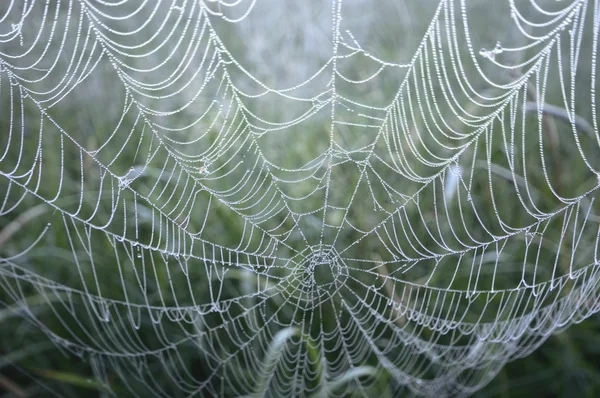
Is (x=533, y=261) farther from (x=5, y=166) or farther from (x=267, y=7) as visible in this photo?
(x=5, y=166)

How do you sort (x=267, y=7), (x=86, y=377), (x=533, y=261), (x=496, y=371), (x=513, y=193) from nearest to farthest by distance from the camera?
(x=496, y=371), (x=86, y=377), (x=533, y=261), (x=513, y=193), (x=267, y=7)

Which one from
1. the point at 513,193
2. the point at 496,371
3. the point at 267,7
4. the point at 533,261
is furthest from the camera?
the point at 267,7


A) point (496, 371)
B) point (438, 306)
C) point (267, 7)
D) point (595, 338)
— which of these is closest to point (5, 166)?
point (267, 7)

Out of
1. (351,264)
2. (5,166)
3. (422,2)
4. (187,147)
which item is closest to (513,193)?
(351,264)

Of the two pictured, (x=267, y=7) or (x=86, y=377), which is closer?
(x=86, y=377)

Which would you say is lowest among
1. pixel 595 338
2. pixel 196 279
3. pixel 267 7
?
pixel 595 338

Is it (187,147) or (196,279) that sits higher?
(187,147)

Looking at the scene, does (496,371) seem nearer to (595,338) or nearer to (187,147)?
(595,338)
